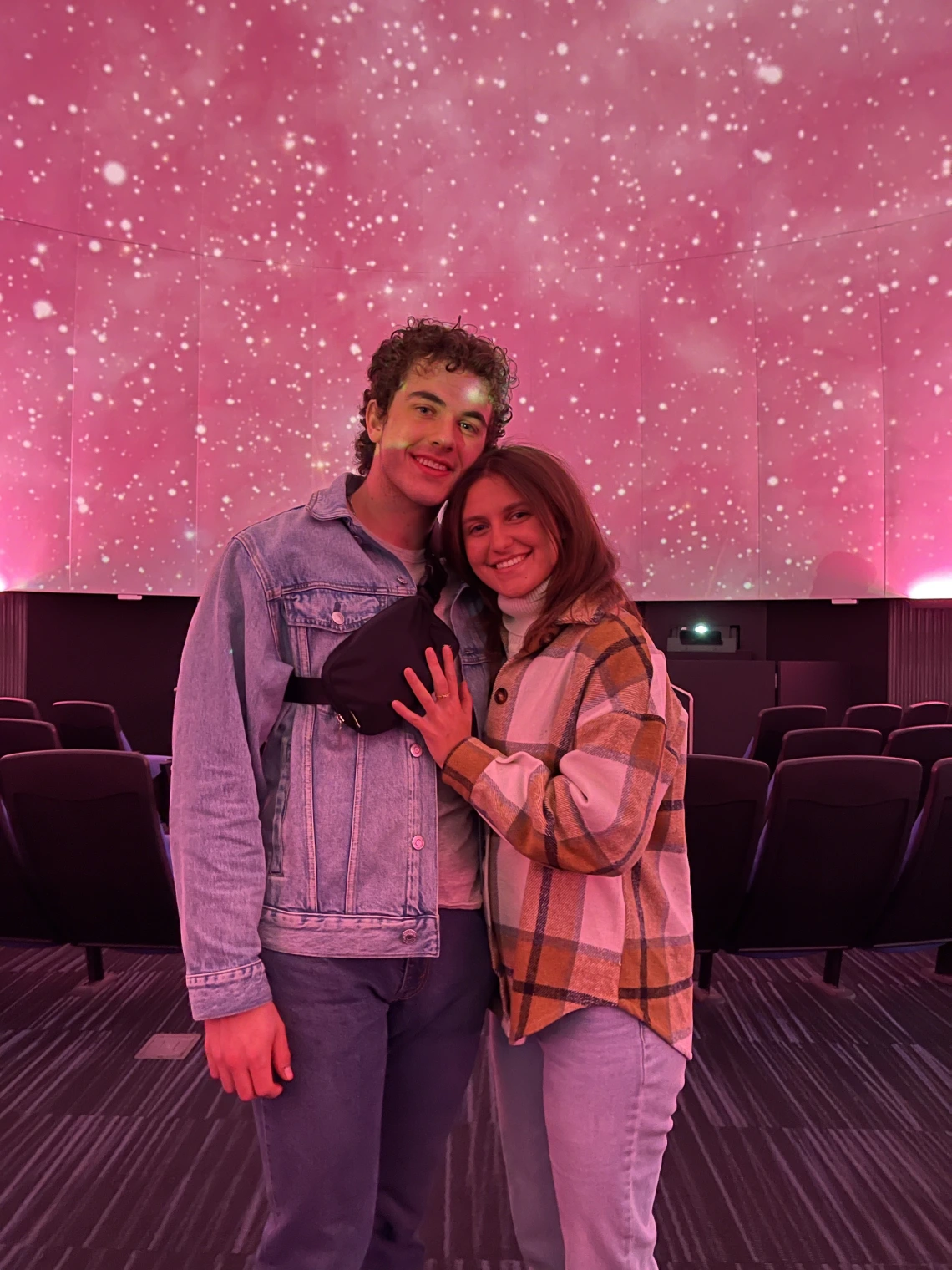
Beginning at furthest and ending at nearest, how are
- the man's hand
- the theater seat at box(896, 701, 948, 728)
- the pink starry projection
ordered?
the pink starry projection → the theater seat at box(896, 701, 948, 728) → the man's hand

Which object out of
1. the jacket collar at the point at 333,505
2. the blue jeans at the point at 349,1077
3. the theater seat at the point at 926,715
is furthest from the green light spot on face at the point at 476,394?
the theater seat at the point at 926,715

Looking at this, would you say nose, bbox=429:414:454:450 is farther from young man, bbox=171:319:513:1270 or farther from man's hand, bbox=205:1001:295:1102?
man's hand, bbox=205:1001:295:1102

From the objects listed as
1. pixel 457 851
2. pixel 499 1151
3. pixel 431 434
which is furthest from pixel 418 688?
pixel 499 1151

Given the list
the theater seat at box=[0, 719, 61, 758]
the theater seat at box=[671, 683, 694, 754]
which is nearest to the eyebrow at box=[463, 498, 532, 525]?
the theater seat at box=[0, 719, 61, 758]

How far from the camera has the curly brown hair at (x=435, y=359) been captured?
1249mm

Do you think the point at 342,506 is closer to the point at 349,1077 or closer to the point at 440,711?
the point at 440,711

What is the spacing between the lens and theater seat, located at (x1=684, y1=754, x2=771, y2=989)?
2.64 m

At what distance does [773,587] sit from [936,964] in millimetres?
5957

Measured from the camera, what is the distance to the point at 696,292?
883 centimetres

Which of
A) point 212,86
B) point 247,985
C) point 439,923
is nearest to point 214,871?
point 247,985

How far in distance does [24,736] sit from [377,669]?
10.9 feet

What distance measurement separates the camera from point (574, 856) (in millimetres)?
1022

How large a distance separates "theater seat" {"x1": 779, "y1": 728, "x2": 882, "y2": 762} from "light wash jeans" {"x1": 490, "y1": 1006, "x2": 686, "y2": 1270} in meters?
3.06

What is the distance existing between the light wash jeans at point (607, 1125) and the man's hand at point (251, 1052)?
348mm
